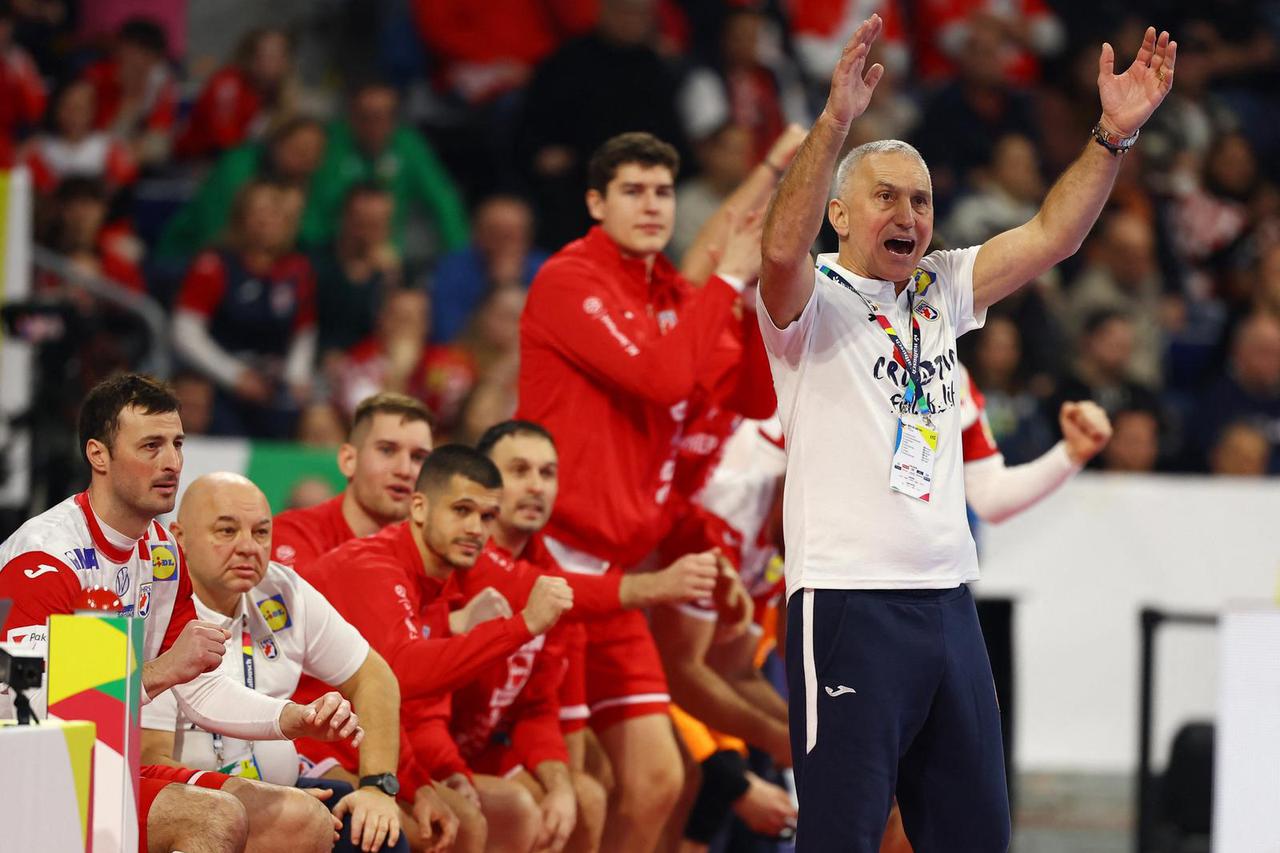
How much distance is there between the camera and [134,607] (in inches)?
200

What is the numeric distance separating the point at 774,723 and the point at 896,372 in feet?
8.86

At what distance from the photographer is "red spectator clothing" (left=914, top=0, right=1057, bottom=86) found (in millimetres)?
14084

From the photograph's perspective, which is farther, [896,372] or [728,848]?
[728,848]

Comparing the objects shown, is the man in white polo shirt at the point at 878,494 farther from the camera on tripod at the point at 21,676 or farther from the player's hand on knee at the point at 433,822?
the camera on tripod at the point at 21,676

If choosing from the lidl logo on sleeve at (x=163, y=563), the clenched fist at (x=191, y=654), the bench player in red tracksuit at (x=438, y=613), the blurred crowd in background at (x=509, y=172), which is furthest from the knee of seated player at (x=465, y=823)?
the blurred crowd in background at (x=509, y=172)

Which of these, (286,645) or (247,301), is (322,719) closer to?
(286,645)

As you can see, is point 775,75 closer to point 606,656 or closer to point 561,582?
point 606,656

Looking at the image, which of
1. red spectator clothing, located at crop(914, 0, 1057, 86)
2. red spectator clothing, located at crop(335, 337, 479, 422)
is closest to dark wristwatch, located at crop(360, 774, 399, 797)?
red spectator clothing, located at crop(335, 337, 479, 422)

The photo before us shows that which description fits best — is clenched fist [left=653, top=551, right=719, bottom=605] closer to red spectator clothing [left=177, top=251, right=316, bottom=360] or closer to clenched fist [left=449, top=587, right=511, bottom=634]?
clenched fist [left=449, top=587, right=511, bottom=634]

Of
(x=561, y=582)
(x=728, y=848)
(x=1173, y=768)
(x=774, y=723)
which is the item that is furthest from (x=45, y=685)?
(x=1173, y=768)

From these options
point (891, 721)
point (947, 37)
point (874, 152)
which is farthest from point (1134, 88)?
point (947, 37)

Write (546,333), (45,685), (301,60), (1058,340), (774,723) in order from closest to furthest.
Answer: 1. (45,685)
2. (546,333)
3. (774,723)
4. (1058,340)
5. (301,60)

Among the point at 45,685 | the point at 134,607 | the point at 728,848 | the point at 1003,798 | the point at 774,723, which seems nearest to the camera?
the point at 45,685

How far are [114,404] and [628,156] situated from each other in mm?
2207
